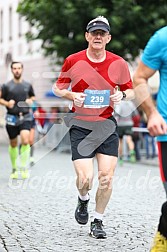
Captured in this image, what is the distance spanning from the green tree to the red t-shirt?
16617 mm

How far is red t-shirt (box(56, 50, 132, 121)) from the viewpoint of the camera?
671cm

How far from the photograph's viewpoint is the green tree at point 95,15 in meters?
23.7

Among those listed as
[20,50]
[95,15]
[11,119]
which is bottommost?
[11,119]

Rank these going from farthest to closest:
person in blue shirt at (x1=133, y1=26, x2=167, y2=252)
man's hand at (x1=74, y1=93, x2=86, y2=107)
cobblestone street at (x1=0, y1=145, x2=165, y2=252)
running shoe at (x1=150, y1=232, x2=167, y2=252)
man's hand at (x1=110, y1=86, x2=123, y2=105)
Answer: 1. man's hand at (x1=110, y1=86, x2=123, y2=105)
2. man's hand at (x1=74, y1=93, x2=86, y2=107)
3. cobblestone street at (x1=0, y1=145, x2=165, y2=252)
4. running shoe at (x1=150, y1=232, x2=167, y2=252)
5. person in blue shirt at (x1=133, y1=26, x2=167, y2=252)

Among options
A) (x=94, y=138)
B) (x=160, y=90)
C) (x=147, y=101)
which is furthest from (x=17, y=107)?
(x=147, y=101)

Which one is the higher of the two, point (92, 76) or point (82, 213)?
point (92, 76)

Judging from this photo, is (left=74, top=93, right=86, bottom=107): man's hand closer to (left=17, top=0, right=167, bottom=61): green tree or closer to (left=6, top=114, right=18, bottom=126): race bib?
(left=6, top=114, right=18, bottom=126): race bib

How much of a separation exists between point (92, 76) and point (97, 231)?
1.35m

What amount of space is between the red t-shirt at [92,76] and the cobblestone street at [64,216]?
3.58ft

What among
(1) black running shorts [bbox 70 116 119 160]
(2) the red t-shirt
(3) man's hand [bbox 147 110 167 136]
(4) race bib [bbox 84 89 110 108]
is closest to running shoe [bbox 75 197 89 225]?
(1) black running shorts [bbox 70 116 119 160]

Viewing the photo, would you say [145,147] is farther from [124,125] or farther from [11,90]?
[11,90]

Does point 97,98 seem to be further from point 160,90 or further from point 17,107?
point 17,107

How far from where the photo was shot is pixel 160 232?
4.71 m

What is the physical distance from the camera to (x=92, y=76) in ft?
22.0
